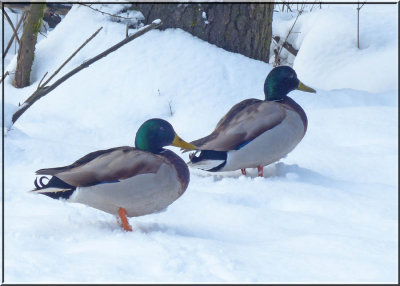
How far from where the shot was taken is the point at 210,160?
5035 millimetres

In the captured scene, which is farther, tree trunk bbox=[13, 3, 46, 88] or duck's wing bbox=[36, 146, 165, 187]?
tree trunk bbox=[13, 3, 46, 88]

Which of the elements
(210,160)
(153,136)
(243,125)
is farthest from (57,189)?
(243,125)

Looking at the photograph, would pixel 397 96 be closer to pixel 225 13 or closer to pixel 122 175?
pixel 225 13

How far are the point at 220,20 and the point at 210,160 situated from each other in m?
2.31

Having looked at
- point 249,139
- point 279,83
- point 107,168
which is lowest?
point 249,139

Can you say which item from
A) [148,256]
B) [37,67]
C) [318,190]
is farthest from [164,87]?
[148,256]

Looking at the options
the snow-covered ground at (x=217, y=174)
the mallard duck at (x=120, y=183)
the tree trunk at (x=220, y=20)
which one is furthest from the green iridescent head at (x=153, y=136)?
the tree trunk at (x=220, y=20)

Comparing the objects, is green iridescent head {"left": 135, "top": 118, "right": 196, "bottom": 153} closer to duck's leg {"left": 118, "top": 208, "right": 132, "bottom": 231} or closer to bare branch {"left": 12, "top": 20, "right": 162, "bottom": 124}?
duck's leg {"left": 118, "top": 208, "right": 132, "bottom": 231}

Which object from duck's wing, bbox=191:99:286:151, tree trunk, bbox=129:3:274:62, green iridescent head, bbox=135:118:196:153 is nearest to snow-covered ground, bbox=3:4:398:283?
tree trunk, bbox=129:3:274:62

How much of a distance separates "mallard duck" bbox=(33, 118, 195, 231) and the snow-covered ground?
128 millimetres

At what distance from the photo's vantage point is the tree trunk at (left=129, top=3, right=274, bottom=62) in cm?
698

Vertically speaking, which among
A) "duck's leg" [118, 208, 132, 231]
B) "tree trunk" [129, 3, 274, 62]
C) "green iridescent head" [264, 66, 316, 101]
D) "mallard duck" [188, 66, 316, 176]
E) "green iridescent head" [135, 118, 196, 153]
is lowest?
"duck's leg" [118, 208, 132, 231]

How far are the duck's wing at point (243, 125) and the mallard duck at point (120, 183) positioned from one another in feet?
3.82

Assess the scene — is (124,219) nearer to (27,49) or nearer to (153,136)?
(153,136)
